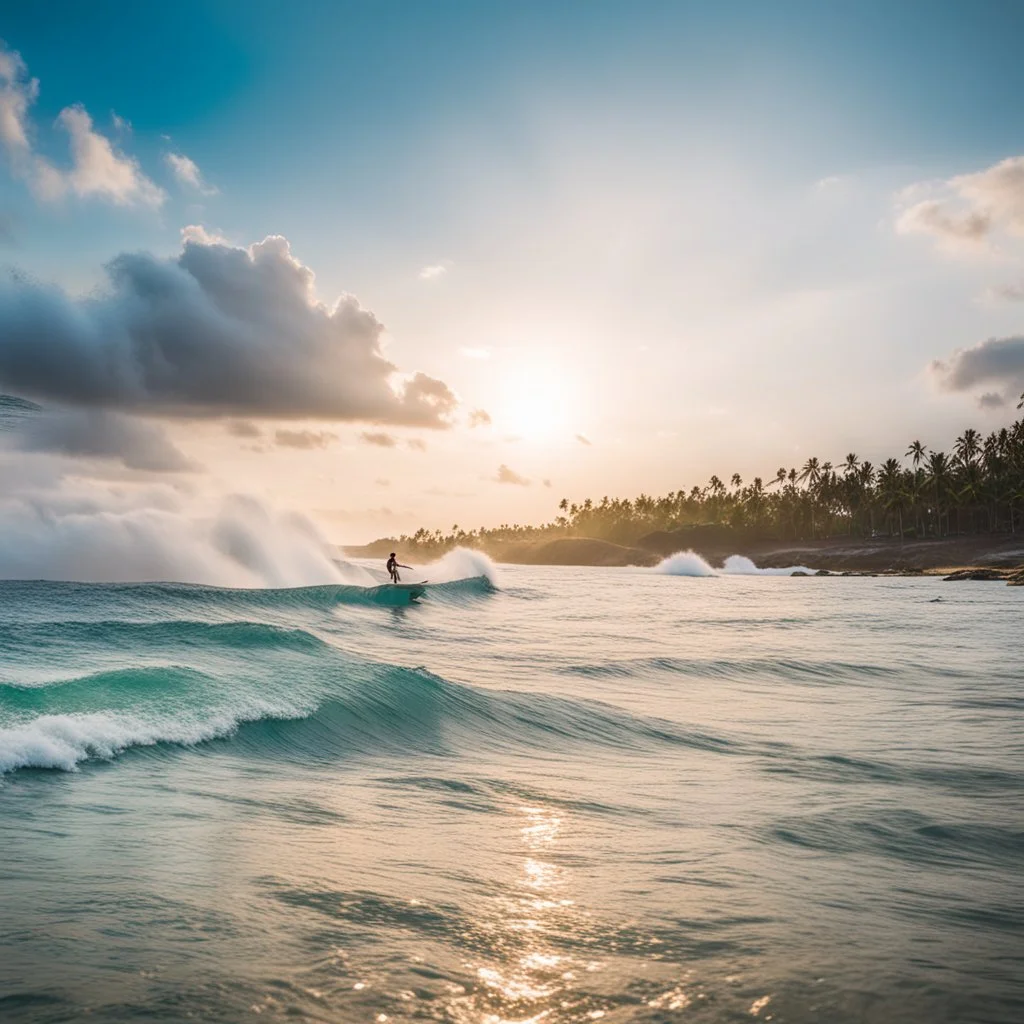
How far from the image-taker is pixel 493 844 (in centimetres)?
652

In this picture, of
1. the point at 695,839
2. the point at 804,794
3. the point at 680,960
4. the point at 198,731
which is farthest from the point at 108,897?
the point at 804,794

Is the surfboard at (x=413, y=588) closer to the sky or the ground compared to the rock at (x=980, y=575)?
closer to the sky

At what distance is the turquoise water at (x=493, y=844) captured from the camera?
402cm

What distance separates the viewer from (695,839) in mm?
6801

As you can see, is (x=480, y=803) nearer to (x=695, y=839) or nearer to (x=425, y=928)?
(x=695, y=839)

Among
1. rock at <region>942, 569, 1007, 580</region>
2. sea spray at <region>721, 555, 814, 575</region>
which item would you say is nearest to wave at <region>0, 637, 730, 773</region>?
rock at <region>942, 569, 1007, 580</region>

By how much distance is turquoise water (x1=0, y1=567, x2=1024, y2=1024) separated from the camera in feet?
13.2

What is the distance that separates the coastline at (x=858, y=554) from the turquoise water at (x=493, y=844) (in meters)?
60.5

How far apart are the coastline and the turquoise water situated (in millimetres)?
60499

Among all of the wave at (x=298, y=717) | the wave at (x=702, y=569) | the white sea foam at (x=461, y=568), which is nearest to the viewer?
the wave at (x=298, y=717)

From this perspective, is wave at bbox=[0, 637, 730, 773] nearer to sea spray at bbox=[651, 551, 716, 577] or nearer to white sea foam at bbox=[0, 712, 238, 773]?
white sea foam at bbox=[0, 712, 238, 773]

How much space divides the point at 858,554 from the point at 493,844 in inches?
4430

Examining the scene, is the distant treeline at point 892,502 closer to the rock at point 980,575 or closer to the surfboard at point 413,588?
the rock at point 980,575

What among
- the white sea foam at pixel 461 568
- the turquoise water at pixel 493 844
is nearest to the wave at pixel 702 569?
the white sea foam at pixel 461 568
